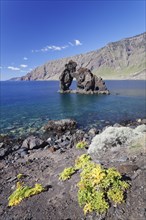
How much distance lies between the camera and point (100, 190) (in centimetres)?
1170

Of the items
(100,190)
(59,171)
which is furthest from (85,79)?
(100,190)

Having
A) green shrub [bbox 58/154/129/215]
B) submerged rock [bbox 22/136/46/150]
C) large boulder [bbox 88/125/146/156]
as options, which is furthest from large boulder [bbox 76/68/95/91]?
green shrub [bbox 58/154/129/215]

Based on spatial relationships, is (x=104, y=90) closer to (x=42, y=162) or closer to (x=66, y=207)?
(x=42, y=162)

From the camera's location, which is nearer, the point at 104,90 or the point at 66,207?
the point at 66,207

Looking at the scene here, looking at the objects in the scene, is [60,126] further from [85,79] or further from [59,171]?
[85,79]

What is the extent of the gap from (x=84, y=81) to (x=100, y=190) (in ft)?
343

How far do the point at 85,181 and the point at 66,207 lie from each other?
1.72 m

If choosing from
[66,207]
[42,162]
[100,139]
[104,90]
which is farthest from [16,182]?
[104,90]

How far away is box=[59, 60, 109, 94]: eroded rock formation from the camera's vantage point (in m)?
112

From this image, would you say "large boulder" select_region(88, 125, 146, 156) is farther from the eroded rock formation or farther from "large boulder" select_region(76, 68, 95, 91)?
"large boulder" select_region(76, 68, 95, 91)

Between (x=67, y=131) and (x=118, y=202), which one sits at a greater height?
(x=118, y=202)

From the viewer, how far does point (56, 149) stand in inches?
960

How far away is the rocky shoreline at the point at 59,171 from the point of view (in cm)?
1138

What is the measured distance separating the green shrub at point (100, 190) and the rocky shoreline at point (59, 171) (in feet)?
1.12
